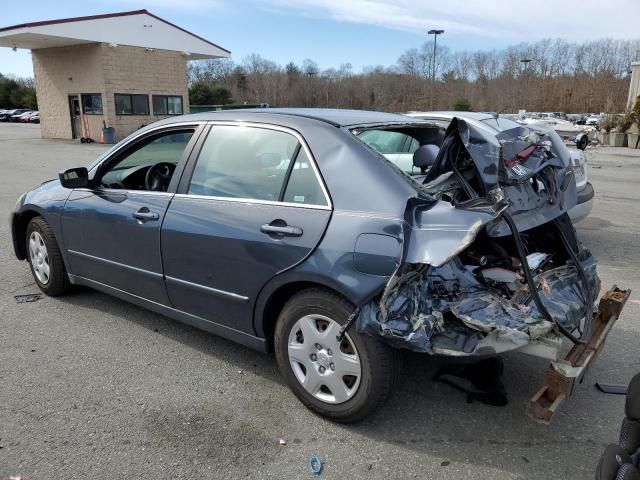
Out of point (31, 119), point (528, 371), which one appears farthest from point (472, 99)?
point (528, 371)

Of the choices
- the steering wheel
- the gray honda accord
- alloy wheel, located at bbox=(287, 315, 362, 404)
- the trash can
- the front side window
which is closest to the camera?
the gray honda accord

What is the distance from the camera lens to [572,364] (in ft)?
8.46

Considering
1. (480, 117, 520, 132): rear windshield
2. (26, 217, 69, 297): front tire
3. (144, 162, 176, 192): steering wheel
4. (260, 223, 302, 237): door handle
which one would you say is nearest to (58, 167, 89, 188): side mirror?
(144, 162, 176, 192): steering wheel

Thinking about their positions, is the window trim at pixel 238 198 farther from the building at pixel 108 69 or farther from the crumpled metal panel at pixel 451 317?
the building at pixel 108 69

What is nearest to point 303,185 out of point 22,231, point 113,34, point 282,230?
point 282,230

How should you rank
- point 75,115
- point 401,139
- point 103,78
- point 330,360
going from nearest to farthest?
point 330,360
point 401,139
point 103,78
point 75,115

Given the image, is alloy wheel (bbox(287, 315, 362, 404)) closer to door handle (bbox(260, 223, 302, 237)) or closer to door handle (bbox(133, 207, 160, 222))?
door handle (bbox(260, 223, 302, 237))

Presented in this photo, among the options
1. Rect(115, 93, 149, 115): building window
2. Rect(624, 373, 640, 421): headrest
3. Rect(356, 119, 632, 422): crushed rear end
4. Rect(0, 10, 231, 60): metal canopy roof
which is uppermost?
Rect(0, 10, 231, 60): metal canopy roof

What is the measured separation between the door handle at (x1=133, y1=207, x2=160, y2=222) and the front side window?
1.02ft

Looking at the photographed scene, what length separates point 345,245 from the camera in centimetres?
268

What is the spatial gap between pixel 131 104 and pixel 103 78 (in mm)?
1979

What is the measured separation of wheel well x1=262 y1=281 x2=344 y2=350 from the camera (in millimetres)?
2911

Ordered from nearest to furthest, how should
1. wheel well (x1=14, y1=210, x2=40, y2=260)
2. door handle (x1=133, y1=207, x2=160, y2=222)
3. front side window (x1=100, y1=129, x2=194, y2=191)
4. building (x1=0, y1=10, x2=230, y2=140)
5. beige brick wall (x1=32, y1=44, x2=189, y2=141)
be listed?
1. door handle (x1=133, y1=207, x2=160, y2=222)
2. front side window (x1=100, y1=129, x2=194, y2=191)
3. wheel well (x1=14, y1=210, x2=40, y2=260)
4. building (x1=0, y1=10, x2=230, y2=140)
5. beige brick wall (x1=32, y1=44, x2=189, y2=141)

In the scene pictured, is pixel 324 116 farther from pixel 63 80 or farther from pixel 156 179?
pixel 63 80
